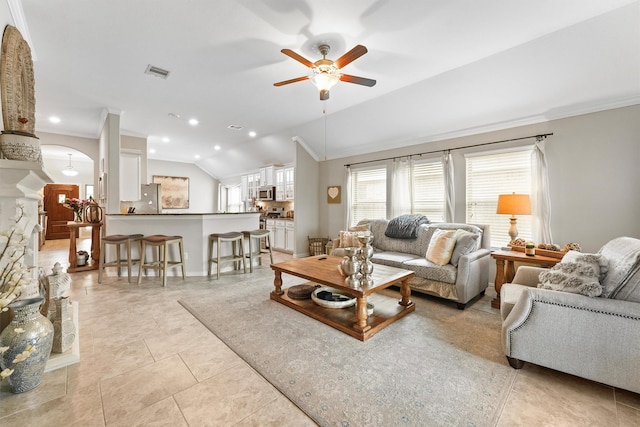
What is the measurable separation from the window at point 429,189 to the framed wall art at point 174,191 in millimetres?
8346

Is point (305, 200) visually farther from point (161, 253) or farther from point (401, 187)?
point (161, 253)

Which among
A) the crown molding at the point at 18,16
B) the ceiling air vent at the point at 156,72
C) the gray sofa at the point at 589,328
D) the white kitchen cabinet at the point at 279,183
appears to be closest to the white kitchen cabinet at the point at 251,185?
the white kitchen cabinet at the point at 279,183

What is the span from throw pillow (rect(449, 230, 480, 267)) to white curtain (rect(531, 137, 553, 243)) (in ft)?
3.29

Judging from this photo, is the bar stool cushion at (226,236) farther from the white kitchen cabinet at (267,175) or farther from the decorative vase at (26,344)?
the white kitchen cabinet at (267,175)

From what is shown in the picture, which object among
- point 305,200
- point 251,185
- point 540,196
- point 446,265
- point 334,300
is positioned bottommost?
point 334,300

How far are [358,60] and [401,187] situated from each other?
262 centimetres

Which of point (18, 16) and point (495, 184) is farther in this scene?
point (495, 184)

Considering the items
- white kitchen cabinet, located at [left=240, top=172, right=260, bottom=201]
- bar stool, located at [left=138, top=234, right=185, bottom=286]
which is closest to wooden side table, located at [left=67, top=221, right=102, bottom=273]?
bar stool, located at [left=138, top=234, right=185, bottom=286]

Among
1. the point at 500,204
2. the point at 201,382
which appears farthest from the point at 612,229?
the point at 201,382

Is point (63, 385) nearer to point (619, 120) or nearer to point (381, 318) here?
point (381, 318)

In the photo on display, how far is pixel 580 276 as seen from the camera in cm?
181

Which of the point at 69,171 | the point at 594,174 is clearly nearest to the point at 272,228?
the point at 594,174

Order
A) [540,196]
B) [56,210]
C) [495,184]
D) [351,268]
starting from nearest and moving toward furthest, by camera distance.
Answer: [351,268] → [540,196] → [495,184] → [56,210]

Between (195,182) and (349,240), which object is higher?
(195,182)
